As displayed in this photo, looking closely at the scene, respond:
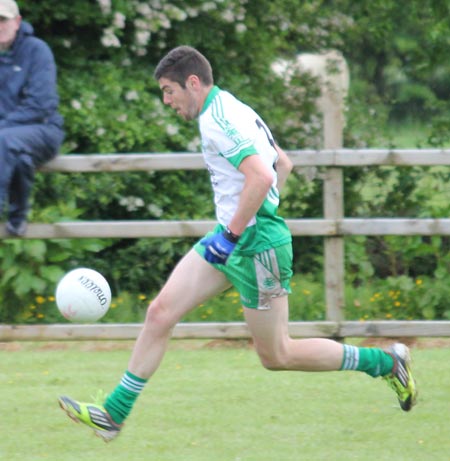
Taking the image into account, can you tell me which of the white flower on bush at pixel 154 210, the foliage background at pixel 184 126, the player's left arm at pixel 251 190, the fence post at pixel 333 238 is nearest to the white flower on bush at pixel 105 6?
the foliage background at pixel 184 126

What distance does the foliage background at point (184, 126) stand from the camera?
9.72 m

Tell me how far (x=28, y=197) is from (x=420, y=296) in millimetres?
2959

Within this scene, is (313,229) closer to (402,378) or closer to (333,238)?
(333,238)

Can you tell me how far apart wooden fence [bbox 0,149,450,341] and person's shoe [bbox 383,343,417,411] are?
6.76ft

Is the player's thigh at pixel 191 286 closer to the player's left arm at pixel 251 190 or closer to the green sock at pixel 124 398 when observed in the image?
the green sock at pixel 124 398

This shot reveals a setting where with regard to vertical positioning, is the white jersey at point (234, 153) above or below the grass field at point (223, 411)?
above

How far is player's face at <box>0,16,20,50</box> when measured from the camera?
8031 millimetres

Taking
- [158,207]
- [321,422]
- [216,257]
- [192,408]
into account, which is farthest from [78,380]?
[158,207]

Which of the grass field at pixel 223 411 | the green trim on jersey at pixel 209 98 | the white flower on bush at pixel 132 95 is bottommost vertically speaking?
the grass field at pixel 223 411

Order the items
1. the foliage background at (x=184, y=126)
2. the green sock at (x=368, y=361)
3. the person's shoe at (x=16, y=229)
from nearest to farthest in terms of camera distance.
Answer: the green sock at (x=368, y=361) < the person's shoe at (x=16, y=229) < the foliage background at (x=184, y=126)

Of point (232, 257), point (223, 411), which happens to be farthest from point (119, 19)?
point (232, 257)

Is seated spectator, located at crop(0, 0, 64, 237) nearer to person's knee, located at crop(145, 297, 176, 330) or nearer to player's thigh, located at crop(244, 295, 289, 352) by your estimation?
person's knee, located at crop(145, 297, 176, 330)

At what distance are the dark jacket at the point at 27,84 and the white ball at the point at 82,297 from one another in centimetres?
197

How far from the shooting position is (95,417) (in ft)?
19.6
